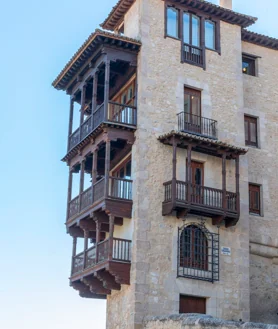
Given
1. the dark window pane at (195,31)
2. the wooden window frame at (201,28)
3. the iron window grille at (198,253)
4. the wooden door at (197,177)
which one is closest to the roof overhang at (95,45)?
the wooden window frame at (201,28)

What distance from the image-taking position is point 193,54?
1268 inches

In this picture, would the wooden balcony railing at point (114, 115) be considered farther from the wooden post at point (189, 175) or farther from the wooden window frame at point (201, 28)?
the wooden window frame at point (201, 28)

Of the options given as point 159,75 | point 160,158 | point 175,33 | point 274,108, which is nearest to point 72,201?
point 160,158

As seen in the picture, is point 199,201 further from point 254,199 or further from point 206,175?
point 254,199

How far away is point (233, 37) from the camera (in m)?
33.8

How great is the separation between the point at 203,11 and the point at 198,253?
1159 centimetres

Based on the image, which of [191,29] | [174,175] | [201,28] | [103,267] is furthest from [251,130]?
[103,267]

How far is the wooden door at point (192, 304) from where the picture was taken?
28.4m

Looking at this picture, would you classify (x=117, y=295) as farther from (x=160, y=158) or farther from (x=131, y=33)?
(x=131, y=33)

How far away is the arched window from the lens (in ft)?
94.5

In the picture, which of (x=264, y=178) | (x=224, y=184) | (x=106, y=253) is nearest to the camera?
(x=106, y=253)

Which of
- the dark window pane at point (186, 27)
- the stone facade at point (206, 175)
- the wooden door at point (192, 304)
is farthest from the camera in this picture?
the dark window pane at point (186, 27)

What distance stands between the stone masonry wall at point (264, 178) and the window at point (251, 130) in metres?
0.22

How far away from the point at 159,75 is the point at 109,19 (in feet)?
18.2
